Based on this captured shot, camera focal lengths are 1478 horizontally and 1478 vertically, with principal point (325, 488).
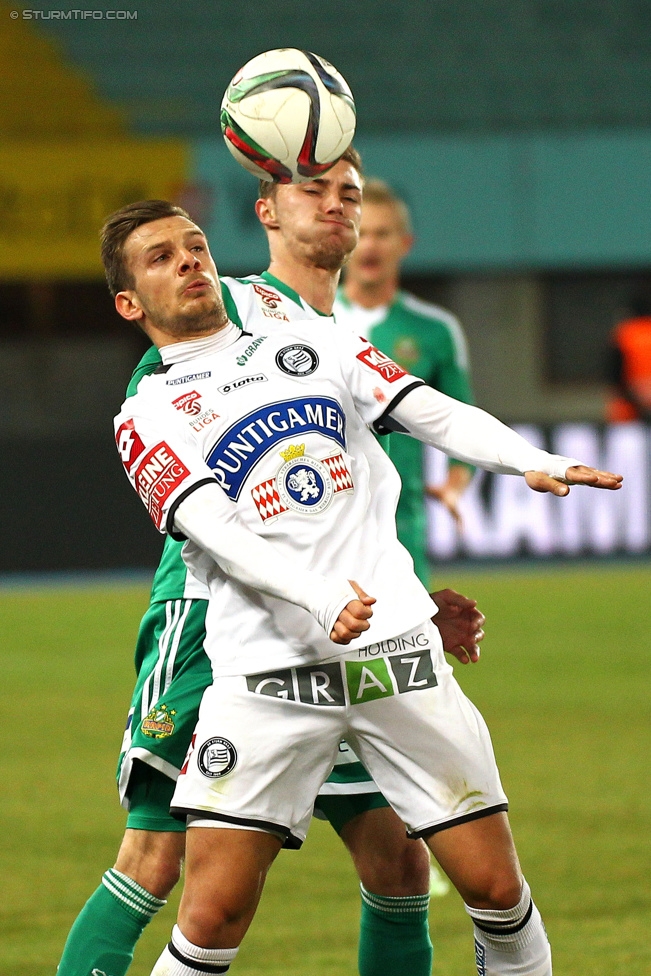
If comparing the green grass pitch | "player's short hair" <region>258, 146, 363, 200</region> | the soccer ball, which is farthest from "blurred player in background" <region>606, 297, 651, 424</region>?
the soccer ball

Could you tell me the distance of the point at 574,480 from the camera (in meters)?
2.62

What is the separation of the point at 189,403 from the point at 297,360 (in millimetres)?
231

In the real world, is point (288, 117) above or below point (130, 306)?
above

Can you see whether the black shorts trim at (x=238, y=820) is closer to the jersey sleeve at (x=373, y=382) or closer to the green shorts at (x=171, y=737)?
the green shorts at (x=171, y=737)

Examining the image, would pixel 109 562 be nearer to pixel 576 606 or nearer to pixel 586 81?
pixel 576 606

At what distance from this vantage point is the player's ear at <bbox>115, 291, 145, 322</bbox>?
3002mm

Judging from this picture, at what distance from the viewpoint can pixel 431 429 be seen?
9.40 ft

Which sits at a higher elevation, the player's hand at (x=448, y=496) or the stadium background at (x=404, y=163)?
the stadium background at (x=404, y=163)

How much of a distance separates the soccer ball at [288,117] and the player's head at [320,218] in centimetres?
14

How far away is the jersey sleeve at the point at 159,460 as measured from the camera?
2.72 meters

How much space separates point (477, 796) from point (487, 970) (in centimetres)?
36

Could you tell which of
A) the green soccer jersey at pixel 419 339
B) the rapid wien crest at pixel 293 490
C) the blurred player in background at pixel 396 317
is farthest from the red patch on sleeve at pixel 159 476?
the blurred player in background at pixel 396 317

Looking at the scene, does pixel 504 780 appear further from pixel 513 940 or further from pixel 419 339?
pixel 513 940

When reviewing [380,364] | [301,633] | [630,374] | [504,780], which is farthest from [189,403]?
[630,374]
